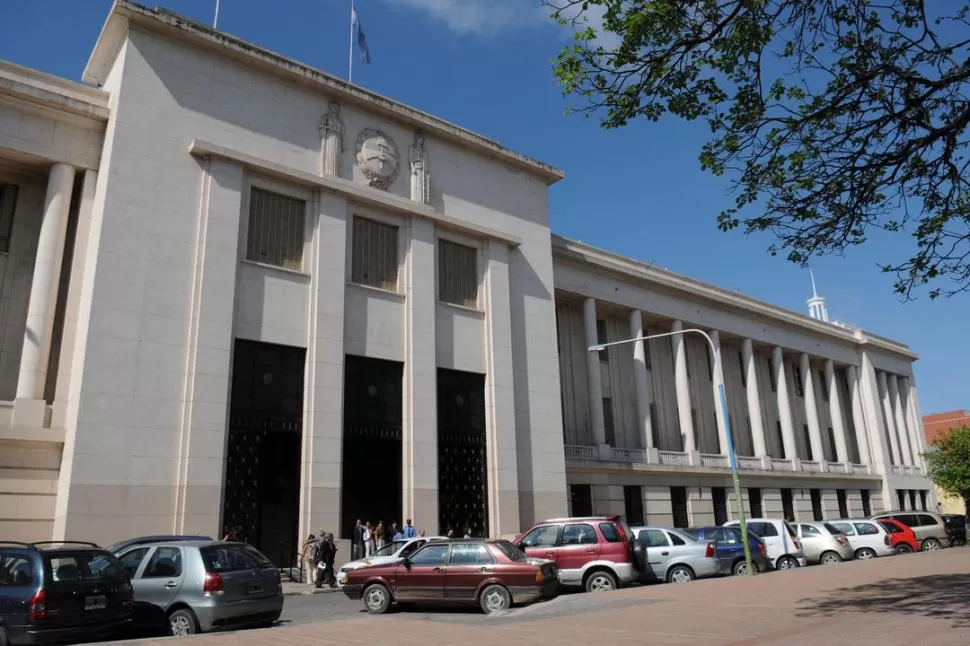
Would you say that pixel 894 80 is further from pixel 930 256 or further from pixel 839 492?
pixel 839 492

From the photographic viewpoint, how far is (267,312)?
890 inches

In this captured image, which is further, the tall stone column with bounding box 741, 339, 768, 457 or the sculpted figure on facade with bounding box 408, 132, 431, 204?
the tall stone column with bounding box 741, 339, 768, 457

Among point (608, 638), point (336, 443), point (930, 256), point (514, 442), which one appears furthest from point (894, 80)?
point (514, 442)

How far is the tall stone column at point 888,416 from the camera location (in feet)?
177

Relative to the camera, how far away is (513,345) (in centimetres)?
2906

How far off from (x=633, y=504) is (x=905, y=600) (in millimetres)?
22172

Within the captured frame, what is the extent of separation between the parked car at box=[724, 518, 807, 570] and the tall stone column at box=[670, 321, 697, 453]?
13.6 m

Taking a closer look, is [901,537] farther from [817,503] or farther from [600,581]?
[600,581]

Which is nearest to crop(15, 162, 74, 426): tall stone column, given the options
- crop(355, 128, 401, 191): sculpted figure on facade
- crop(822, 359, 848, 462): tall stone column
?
crop(355, 128, 401, 191): sculpted figure on facade

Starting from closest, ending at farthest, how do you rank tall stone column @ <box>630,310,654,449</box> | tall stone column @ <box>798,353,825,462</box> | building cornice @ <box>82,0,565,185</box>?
building cornice @ <box>82,0,565,185</box> → tall stone column @ <box>630,310,654,449</box> → tall stone column @ <box>798,353,825,462</box>

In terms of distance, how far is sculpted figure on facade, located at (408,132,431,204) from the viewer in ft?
88.3

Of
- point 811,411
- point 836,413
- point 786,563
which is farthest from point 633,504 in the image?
point 836,413

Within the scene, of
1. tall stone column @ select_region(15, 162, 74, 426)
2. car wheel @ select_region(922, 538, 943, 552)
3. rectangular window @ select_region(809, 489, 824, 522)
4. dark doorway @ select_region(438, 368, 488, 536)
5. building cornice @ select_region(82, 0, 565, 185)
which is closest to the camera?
tall stone column @ select_region(15, 162, 74, 426)

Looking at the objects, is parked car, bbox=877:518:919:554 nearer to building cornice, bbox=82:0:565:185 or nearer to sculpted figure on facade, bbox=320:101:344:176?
building cornice, bbox=82:0:565:185
